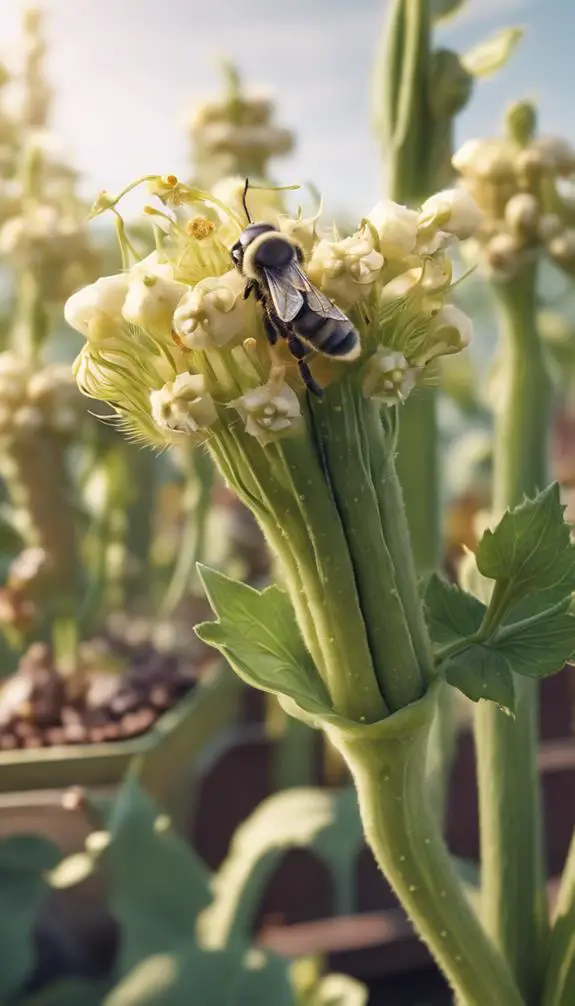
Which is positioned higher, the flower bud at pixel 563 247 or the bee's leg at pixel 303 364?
the flower bud at pixel 563 247

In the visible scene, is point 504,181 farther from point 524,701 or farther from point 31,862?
point 31,862

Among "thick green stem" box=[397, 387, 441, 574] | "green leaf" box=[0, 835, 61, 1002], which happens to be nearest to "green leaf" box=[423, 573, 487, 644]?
"thick green stem" box=[397, 387, 441, 574]

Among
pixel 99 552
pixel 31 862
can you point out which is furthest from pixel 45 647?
pixel 31 862

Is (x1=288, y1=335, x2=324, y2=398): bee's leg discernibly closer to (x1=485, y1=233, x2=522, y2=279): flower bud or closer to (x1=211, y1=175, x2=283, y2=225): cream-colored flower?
(x1=211, y1=175, x2=283, y2=225): cream-colored flower

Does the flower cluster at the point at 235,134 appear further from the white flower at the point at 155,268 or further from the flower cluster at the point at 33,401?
the white flower at the point at 155,268

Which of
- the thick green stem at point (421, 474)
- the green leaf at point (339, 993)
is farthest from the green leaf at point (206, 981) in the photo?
the thick green stem at point (421, 474)

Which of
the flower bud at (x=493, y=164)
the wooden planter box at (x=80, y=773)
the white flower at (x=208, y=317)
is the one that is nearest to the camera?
the white flower at (x=208, y=317)
